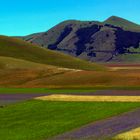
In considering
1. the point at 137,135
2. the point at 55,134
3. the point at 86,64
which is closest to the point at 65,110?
the point at 55,134

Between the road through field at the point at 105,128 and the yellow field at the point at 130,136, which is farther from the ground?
the yellow field at the point at 130,136

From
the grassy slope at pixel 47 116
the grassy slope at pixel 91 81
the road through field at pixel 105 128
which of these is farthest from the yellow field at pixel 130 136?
the grassy slope at pixel 91 81

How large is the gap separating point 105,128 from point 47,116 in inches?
398

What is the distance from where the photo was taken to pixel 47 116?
39344 mm

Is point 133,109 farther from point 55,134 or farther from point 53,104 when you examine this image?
point 55,134

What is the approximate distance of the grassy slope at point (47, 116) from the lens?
30438 mm

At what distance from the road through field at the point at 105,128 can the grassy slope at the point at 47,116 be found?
1.20m

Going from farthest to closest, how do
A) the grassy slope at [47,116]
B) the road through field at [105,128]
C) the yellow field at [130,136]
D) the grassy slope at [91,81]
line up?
the grassy slope at [91,81], the grassy slope at [47,116], the road through field at [105,128], the yellow field at [130,136]

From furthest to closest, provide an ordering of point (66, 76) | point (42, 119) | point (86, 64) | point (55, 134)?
point (86, 64) → point (66, 76) → point (42, 119) → point (55, 134)

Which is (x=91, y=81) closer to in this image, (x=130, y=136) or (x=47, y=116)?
(x=47, y=116)

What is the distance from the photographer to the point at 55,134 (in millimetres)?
28969

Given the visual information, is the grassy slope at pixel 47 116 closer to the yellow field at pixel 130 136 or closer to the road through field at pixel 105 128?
the road through field at pixel 105 128

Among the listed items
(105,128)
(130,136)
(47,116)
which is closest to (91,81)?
(47,116)

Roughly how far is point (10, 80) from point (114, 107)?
65301 millimetres
